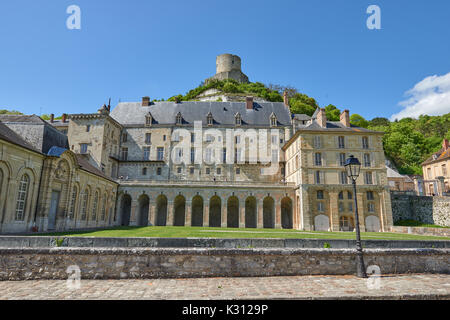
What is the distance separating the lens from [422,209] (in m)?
33.6

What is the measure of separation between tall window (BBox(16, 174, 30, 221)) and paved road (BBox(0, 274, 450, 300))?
12.1 m

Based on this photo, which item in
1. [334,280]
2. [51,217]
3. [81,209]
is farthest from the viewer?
[81,209]

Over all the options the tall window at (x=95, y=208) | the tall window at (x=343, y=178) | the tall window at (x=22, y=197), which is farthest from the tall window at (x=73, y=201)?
the tall window at (x=343, y=178)

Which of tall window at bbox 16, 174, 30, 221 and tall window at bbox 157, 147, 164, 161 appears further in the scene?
tall window at bbox 157, 147, 164, 161

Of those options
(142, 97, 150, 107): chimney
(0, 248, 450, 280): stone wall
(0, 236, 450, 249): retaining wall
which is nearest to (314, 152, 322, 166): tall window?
(0, 236, 450, 249): retaining wall

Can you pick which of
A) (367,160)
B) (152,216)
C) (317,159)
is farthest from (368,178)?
(152,216)

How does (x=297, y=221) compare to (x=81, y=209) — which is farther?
(x=297, y=221)

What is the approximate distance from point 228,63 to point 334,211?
61.1 meters

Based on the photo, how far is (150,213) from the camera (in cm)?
3384

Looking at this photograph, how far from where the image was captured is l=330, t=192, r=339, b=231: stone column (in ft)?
98.0

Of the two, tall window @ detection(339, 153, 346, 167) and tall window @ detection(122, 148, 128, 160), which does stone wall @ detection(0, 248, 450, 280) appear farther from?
tall window @ detection(122, 148, 128, 160)
